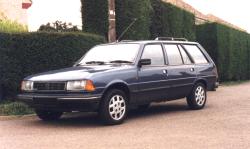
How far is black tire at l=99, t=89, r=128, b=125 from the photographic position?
958cm

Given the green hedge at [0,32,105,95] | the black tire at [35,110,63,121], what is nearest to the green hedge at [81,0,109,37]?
the green hedge at [0,32,105,95]

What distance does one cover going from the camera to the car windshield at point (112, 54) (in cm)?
1070

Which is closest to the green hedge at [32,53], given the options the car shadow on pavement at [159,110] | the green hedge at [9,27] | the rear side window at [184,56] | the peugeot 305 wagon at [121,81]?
the green hedge at [9,27]

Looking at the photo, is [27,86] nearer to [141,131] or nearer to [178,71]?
[141,131]

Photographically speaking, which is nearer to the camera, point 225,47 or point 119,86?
point 119,86

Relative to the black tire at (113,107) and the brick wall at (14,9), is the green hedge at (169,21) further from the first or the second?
the black tire at (113,107)

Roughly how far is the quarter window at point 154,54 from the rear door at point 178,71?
0.21 metres

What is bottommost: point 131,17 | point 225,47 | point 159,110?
point 159,110

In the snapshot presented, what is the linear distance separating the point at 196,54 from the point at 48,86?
4529 millimetres

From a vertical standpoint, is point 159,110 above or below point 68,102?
below

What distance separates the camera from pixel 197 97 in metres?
12.4

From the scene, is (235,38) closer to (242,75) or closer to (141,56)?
(242,75)

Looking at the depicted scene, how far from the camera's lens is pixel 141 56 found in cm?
1079

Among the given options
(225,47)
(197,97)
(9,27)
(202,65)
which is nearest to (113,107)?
(197,97)
